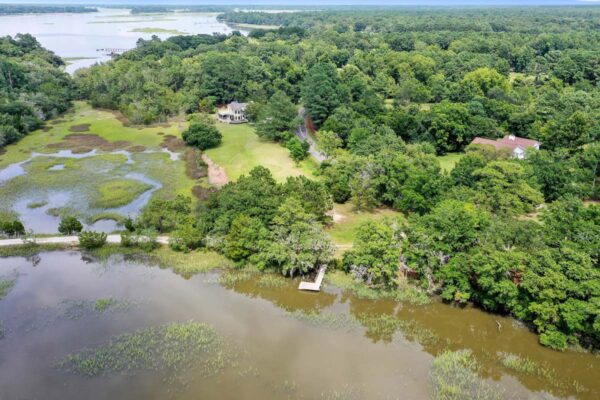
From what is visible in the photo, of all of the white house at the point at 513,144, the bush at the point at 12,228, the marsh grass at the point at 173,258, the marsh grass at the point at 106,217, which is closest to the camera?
the marsh grass at the point at 173,258

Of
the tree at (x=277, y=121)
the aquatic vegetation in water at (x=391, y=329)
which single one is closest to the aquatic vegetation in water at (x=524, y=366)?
the aquatic vegetation in water at (x=391, y=329)

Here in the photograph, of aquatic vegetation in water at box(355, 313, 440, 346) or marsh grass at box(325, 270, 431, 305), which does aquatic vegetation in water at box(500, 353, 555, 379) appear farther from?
marsh grass at box(325, 270, 431, 305)

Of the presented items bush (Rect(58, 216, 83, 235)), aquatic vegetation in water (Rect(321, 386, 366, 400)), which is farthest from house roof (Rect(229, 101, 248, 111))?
aquatic vegetation in water (Rect(321, 386, 366, 400))

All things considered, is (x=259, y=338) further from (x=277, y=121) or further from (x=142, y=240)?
(x=277, y=121)

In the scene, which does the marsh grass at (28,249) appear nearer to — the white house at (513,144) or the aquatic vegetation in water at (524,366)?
the aquatic vegetation in water at (524,366)

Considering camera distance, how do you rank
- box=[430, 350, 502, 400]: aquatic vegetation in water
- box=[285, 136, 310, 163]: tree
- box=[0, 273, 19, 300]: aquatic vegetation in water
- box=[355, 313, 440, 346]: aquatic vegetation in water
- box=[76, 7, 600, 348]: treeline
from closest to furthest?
box=[430, 350, 502, 400]: aquatic vegetation in water < box=[355, 313, 440, 346]: aquatic vegetation in water < box=[76, 7, 600, 348]: treeline < box=[0, 273, 19, 300]: aquatic vegetation in water < box=[285, 136, 310, 163]: tree

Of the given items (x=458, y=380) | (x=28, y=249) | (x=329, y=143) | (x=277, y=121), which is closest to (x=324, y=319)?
(x=458, y=380)
